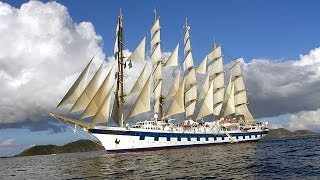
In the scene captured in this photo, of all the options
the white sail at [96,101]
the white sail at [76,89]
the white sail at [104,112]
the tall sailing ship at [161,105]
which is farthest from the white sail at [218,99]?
the white sail at [76,89]

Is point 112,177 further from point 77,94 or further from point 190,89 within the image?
point 190,89

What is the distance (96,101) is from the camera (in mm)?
68812

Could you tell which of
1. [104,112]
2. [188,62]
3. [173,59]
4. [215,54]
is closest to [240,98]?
[215,54]

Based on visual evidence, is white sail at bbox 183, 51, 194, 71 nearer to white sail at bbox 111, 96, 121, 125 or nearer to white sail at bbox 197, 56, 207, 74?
white sail at bbox 197, 56, 207, 74

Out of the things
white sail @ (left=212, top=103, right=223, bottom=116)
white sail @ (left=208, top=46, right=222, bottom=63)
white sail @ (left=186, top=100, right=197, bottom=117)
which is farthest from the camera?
white sail @ (left=208, top=46, right=222, bottom=63)

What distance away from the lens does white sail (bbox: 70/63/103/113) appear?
6500 centimetres

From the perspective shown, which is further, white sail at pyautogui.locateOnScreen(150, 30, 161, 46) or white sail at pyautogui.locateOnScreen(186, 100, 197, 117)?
white sail at pyautogui.locateOnScreen(186, 100, 197, 117)

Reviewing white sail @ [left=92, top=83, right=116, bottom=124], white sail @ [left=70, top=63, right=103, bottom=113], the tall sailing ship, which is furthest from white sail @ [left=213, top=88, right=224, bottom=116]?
white sail @ [left=70, top=63, right=103, bottom=113]

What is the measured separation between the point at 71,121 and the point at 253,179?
48.8 m

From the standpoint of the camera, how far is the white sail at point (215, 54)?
11250cm

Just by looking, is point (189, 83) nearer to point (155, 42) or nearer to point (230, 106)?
point (155, 42)

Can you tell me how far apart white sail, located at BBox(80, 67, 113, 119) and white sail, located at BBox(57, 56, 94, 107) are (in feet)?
12.6

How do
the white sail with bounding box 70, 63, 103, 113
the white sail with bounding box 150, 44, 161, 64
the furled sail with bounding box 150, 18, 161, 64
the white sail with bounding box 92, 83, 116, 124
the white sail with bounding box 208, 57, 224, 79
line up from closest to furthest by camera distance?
1. the white sail with bounding box 70, 63, 103, 113
2. the white sail with bounding box 92, 83, 116, 124
3. the furled sail with bounding box 150, 18, 161, 64
4. the white sail with bounding box 150, 44, 161, 64
5. the white sail with bounding box 208, 57, 224, 79

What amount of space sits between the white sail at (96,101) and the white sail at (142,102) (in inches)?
335
